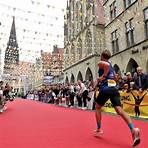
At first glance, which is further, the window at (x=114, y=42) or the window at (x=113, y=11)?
the window at (x=113, y=11)

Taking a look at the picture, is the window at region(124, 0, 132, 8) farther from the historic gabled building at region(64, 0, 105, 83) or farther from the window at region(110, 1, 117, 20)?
the historic gabled building at region(64, 0, 105, 83)

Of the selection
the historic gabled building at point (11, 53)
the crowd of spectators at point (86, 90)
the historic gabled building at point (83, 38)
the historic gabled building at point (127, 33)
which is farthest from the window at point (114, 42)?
the historic gabled building at point (11, 53)

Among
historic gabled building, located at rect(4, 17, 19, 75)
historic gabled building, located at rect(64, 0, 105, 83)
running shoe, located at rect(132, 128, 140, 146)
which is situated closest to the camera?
running shoe, located at rect(132, 128, 140, 146)

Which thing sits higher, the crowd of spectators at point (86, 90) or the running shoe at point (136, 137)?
the crowd of spectators at point (86, 90)

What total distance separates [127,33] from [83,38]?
14150 millimetres

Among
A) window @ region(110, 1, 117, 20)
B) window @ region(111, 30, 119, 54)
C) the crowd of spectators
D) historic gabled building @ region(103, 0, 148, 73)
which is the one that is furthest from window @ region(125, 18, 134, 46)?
the crowd of spectators

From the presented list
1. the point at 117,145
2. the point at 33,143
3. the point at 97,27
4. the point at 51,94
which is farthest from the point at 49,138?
the point at 97,27

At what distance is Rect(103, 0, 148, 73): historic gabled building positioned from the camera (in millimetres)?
23625

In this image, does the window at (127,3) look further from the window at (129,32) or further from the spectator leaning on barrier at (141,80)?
the spectator leaning on barrier at (141,80)

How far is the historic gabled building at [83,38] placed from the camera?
116 feet

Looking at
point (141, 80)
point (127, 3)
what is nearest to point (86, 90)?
point (141, 80)

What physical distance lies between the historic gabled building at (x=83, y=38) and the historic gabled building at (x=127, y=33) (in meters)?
2.69

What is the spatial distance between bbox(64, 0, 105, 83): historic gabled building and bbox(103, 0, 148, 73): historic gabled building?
8.84 ft

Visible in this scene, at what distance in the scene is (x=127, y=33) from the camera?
26797 mm
